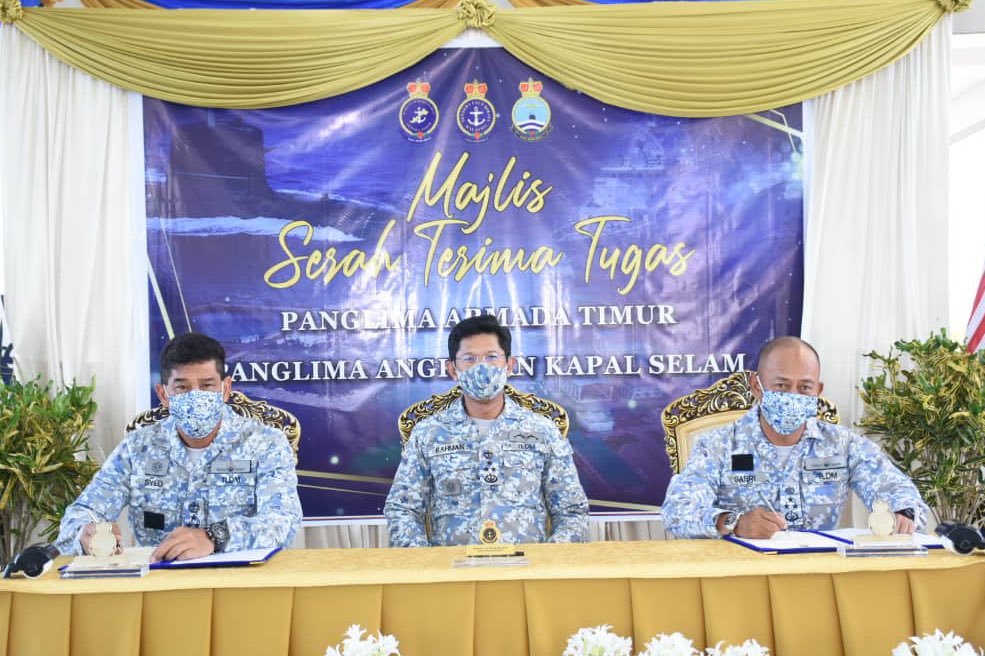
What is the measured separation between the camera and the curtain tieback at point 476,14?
468 cm

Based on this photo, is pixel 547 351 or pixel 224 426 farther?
pixel 547 351

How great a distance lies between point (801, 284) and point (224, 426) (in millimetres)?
3138

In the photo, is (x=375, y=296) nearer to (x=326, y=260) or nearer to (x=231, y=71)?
(x=326, y=260)

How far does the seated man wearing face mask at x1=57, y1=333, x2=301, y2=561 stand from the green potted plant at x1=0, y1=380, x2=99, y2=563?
999 mm

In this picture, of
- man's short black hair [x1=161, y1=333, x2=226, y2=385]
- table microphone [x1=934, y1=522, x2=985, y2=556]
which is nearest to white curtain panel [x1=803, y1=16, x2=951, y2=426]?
table microphone [x1=934, y1=522, x2=985, y2=556]

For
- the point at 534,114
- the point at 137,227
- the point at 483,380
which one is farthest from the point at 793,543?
the point at 137,227

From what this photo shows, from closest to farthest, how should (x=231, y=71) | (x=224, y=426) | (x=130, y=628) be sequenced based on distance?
(x=130, y=628) → (x=224, y=426) → (x=231, y=71)

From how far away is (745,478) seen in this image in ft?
10.8

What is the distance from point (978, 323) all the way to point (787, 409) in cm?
238

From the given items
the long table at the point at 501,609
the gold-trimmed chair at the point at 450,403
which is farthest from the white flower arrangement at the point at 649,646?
the gold-trimmed chair at the point at 450,403

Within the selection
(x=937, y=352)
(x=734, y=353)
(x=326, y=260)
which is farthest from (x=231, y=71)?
(x=937, y=352)

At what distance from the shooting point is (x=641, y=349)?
483 cm

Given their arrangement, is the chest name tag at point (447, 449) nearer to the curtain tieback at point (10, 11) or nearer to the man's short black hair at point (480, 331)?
the man's short black hair at point (480, 331)

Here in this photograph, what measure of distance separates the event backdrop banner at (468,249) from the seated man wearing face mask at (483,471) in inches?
50.3
